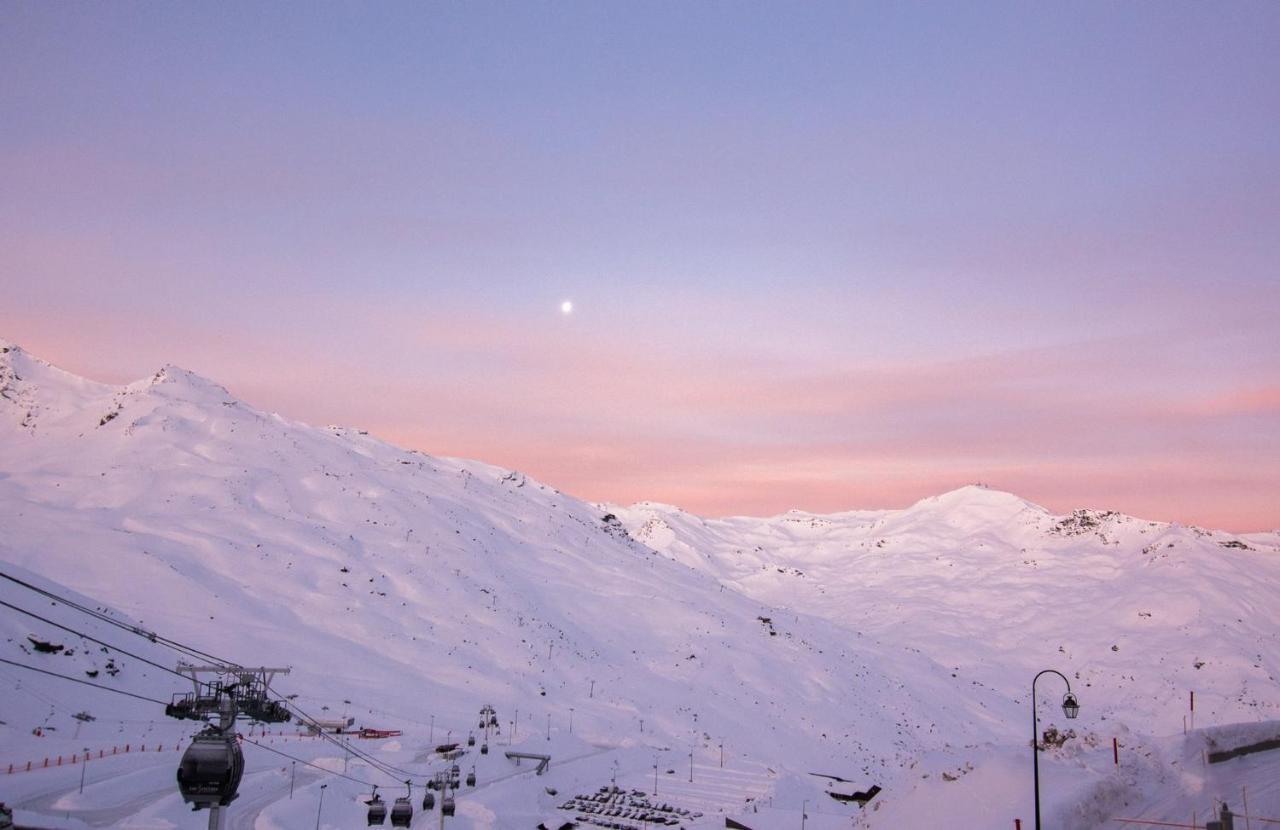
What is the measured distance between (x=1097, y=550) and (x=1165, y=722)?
3396 inches

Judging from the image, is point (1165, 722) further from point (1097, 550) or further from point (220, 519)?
point (220, 519)

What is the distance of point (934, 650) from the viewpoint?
140m

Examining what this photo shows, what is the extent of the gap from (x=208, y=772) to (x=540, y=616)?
83.7m

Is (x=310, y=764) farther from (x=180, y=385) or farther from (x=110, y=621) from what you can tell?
(x=180, y=385)

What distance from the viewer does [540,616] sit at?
4277 inches

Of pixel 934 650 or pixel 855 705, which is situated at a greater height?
pixel 934 650

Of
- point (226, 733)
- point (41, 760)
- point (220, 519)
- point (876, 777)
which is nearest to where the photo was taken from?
point (226, 733)

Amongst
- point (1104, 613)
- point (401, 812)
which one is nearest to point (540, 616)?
point (401, 812)

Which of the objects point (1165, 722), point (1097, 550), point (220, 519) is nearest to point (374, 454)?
point (220, 519)

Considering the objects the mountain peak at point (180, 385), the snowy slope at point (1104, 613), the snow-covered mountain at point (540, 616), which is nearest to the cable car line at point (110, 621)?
the snow-covered mountain at point (540, 616)

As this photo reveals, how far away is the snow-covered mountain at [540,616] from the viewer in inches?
3137

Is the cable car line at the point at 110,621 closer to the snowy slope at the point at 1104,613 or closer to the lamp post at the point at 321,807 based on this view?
the lamp post at the point at 321,807

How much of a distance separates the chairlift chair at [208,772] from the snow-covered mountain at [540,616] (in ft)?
82.4

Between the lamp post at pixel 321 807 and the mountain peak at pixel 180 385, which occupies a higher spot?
the mountain peak at pixel 180 385
